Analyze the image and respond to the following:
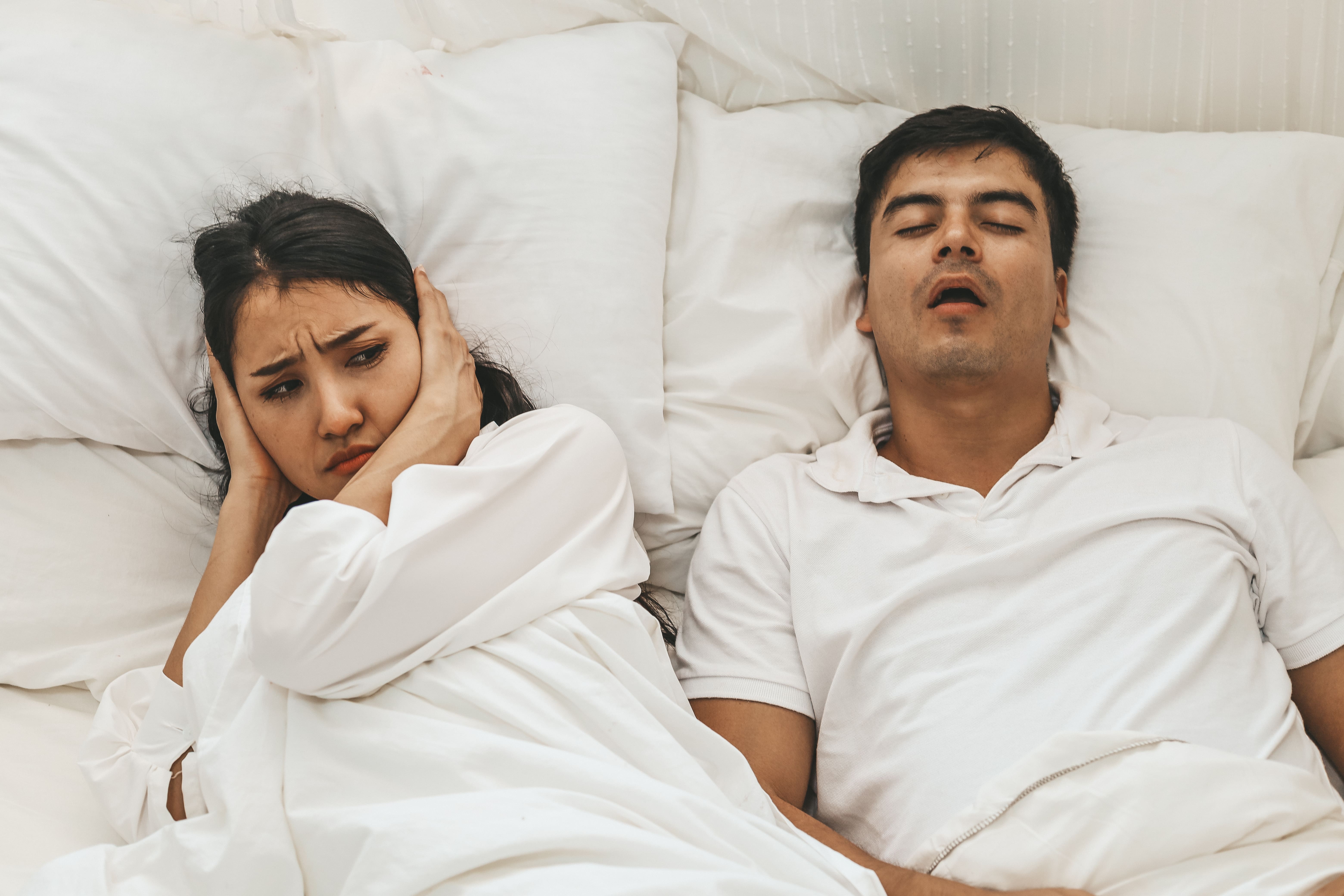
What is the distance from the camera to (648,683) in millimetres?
1123

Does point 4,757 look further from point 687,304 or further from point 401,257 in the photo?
point 687,304

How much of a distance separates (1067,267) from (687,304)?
0.68 m

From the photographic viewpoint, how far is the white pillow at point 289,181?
4.79ft

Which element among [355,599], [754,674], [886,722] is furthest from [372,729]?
[886,722]

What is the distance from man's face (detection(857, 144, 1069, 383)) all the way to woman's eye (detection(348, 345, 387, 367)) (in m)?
0.79

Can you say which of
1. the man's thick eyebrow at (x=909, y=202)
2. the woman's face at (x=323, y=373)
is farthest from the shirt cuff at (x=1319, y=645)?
the woman's face at (x=323, y=373)

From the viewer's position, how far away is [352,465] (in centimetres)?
132

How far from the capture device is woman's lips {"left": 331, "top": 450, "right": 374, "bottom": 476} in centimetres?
132

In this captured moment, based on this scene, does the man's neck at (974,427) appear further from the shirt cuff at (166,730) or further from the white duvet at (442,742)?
the shirt cuff at (166,730)

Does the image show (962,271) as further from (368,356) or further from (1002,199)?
(368,356)

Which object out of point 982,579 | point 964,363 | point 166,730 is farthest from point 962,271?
point 166,730

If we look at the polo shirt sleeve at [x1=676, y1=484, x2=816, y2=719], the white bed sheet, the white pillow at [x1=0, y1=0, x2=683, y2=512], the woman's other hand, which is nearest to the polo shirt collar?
the polo shirt sleeve at [x1=676, y1=484, x2=816, y2=719]

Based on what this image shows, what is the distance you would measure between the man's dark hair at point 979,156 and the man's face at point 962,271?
0.07 ft

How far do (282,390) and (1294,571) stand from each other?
1408 millimetres
